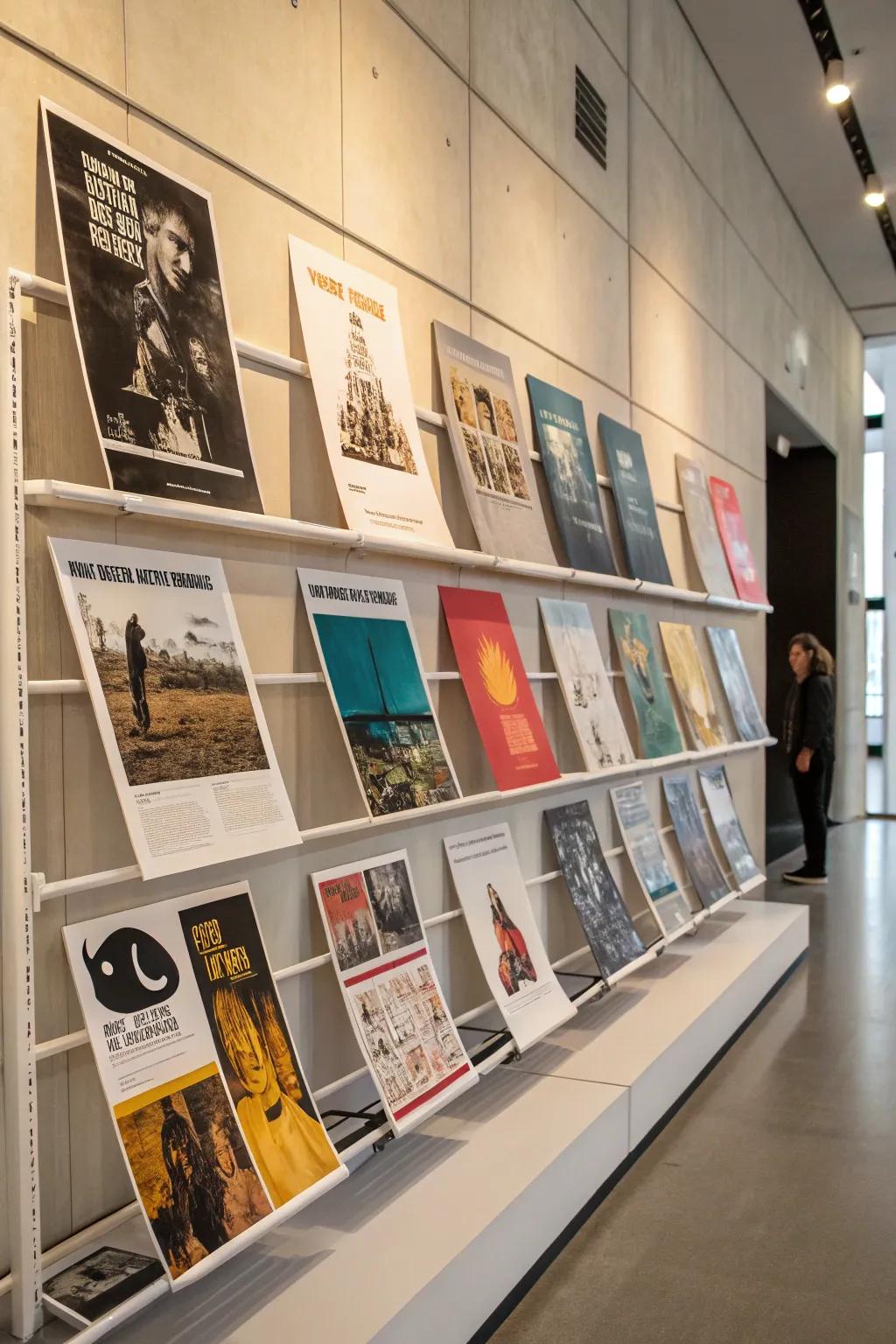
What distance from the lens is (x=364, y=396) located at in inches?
104

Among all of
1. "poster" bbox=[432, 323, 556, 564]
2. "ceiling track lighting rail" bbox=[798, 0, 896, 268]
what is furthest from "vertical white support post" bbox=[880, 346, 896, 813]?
"poster" bbox=[432, 323, 556, 564]

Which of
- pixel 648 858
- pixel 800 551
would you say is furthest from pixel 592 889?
pixel 800 551

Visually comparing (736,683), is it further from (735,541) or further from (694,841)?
(694,841)

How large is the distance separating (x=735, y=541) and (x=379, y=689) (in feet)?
11.8

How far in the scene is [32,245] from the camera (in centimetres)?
184

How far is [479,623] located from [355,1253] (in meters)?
1.64

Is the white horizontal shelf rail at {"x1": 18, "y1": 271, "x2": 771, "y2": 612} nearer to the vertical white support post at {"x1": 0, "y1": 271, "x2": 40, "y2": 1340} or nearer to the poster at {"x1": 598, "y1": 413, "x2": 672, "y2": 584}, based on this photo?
the vertical white support post at {"x1": 0, "y1": 271, "x2": 40, "y2": 1340}

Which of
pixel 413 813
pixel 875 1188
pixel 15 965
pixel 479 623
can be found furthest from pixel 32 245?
pixel 875 1188

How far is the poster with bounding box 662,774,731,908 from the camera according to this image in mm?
4652

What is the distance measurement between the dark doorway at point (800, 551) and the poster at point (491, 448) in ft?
22.0

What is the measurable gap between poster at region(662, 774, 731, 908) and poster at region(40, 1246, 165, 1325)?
3.13m

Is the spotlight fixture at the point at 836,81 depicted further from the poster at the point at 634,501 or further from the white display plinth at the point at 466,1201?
the white display plinth at the point at 466,1201

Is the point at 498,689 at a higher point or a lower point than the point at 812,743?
higher

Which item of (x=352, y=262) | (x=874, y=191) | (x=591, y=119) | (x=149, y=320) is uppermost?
(x=874, y=191)
